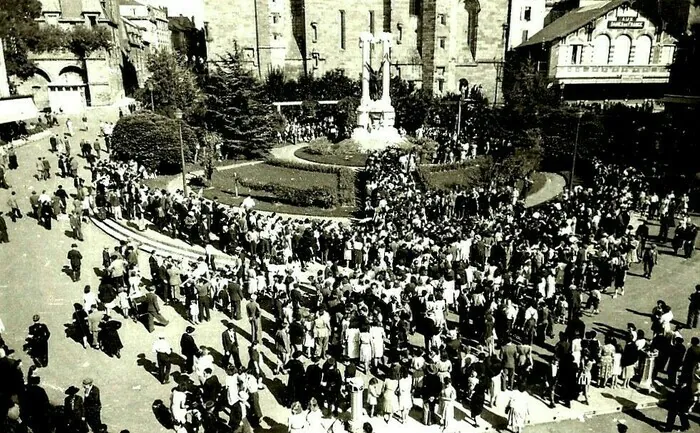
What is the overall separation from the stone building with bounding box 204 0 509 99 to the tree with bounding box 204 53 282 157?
18.4m

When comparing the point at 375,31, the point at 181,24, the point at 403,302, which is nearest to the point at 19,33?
the point at 375,31

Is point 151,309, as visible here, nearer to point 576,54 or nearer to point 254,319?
point 254,319

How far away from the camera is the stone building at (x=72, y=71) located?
49.3m

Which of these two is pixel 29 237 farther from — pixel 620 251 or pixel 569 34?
pixel 569 34

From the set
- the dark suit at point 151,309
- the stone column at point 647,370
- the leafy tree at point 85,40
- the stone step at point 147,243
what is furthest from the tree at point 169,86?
the stone column at point 647,370

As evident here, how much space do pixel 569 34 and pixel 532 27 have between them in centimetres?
976

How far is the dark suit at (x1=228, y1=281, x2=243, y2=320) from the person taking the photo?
608 inches

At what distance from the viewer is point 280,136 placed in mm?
42906

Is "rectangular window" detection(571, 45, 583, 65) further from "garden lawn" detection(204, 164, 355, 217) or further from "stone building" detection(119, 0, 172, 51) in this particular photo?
"stone building" detection(119, 0, 172, 51)

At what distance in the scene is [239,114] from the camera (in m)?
37.0

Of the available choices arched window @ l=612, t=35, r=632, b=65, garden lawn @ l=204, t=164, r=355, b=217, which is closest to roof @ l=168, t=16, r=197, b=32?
arched window @ l=612, t=35, r=632, b=65

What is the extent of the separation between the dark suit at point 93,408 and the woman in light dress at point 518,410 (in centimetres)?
785

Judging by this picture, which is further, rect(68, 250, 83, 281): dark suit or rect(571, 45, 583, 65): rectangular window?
rect(571, 45, 583, 65): rectangular window

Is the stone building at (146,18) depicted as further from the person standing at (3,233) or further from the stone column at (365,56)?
the person standing at (3,233)
